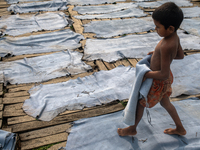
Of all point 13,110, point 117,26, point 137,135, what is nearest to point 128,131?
point 137,135

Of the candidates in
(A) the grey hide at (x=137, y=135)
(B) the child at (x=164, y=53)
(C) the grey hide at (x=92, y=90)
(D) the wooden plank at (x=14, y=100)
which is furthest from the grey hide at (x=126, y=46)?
(B) the child at (x=164, y=53)

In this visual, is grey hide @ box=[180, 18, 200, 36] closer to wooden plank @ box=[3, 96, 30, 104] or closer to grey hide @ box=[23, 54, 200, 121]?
grey hide @ box=[23, 54, 200, 121]

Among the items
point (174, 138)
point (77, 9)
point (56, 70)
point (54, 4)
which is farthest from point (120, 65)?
point (54, 4)

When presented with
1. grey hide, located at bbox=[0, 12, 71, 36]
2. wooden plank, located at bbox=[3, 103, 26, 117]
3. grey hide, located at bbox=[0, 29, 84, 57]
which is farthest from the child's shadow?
grey hide, located at bbox=[0, 12, 71, 36]

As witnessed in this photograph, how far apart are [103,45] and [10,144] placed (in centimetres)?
203

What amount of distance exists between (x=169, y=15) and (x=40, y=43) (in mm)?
2498

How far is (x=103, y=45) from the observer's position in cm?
312

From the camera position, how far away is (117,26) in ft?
12.3

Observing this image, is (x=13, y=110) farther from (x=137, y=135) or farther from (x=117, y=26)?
(x=117, y=26)

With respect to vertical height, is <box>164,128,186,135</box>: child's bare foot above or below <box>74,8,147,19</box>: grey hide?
below

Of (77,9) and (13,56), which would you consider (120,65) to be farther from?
(77,9)

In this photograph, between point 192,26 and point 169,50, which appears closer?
point 169,50

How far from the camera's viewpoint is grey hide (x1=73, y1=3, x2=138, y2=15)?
4.34 m

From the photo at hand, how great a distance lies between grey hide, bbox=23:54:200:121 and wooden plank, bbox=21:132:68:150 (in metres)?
0.23
